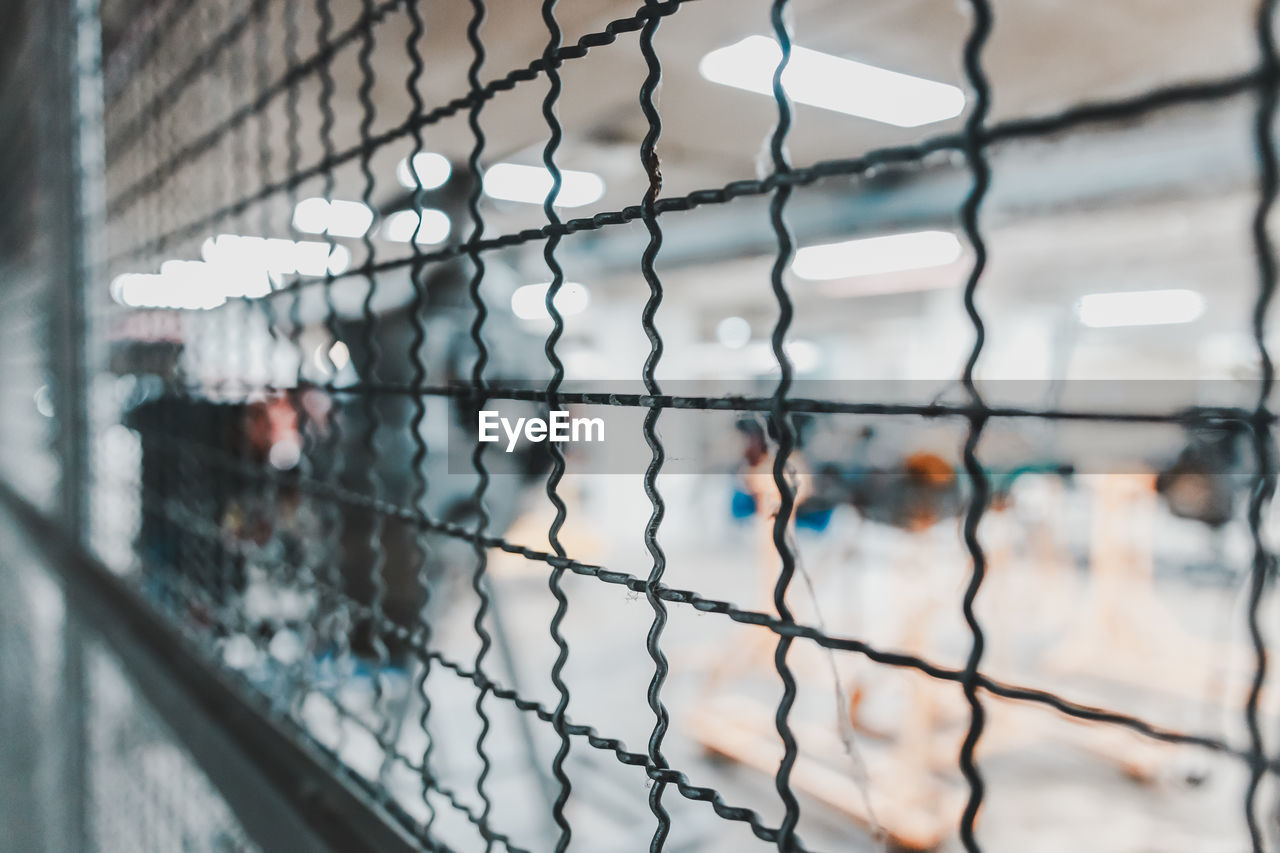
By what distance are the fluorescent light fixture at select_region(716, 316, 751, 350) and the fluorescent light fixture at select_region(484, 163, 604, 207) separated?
5789 millimetres

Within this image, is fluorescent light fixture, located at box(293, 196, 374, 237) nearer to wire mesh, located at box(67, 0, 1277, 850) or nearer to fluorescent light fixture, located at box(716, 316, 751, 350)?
wire mesh, located at box(67, 0, 1277, 850)

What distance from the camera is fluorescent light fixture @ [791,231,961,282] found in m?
4.46

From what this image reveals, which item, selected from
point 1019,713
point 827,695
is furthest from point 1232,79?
point 827,695

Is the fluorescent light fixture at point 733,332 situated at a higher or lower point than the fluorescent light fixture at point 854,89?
higher

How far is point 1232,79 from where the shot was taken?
1.02 feet

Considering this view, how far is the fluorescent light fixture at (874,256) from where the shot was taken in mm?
4457

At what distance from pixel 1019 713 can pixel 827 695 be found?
29.8 inches

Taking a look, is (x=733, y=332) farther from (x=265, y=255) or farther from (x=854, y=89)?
(x=854, y=89)

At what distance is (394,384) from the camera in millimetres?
858

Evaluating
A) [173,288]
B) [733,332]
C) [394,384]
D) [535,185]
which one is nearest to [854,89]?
[535,185]

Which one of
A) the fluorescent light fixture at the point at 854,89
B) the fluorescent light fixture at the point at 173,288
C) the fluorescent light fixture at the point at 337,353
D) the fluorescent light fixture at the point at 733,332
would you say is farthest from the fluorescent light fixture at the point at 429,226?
the fluorescent light fixture at the point at 733,332

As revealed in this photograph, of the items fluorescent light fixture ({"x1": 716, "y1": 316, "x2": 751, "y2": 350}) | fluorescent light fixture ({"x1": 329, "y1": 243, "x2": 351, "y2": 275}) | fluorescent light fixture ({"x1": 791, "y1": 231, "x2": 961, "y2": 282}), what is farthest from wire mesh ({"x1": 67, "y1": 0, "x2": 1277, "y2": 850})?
fluorescent light fixture ({"x1": 716, "y1": 316, "x2": 751, "y2": 350})

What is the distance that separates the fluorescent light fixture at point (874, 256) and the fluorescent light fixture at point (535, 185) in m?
3.49

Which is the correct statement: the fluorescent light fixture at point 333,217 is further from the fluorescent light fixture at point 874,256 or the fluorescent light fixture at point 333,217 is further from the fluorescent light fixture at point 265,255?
the fluorescent light fixture at point 874,256
